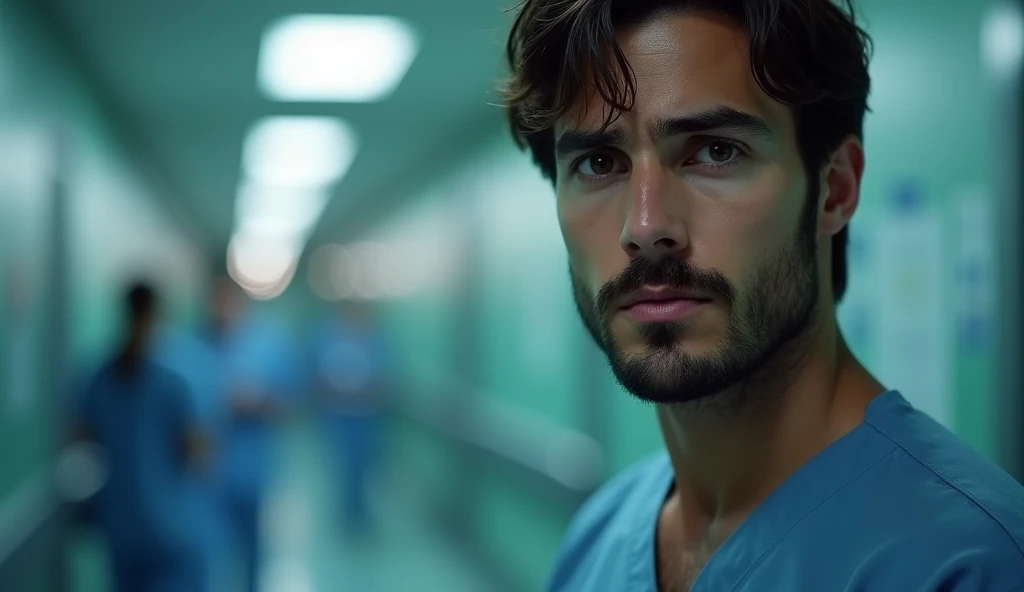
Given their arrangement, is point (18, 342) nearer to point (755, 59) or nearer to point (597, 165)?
point (597, 165)

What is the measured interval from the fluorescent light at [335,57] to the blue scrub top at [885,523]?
2.29m

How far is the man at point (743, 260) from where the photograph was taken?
81 centimetres

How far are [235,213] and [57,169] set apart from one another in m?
6.40

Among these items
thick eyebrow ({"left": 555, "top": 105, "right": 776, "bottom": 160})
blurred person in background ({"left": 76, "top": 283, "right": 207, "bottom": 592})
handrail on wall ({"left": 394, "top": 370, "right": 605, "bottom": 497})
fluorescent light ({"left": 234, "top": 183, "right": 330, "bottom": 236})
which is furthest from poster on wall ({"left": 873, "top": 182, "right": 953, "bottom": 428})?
fluorescent light ({"left": 234, "top": 183, "right": 330, "bottom": 236})

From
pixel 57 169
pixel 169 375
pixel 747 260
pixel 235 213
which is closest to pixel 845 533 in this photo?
pixel 747 260

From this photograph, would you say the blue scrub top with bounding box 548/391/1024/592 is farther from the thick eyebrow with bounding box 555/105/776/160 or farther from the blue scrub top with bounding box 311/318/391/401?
the blue scrub top with bounding box 311/318/391/401

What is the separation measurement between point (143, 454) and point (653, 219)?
97.2 inches

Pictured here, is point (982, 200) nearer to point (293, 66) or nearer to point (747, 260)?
point (747, 260)

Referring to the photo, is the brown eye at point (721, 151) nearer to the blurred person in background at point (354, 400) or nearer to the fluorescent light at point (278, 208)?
the blurred person in background at point (354, 400)

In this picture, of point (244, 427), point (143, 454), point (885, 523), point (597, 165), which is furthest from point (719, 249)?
point (244, 427)

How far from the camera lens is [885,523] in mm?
740

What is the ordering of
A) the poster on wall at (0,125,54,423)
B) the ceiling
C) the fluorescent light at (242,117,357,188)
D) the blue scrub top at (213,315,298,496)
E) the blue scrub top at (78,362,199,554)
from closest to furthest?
the poster on wall at (0,125,54,423)
the ceiling
the blue scrub top at (78,362,199,554)
the blue scrub top at (213,315,298,496)
the fluorescent light at (242,117,357,188)

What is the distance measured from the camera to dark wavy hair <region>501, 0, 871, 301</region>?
2.76ft

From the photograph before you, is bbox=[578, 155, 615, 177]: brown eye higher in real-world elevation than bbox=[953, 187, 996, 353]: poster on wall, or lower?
higher
